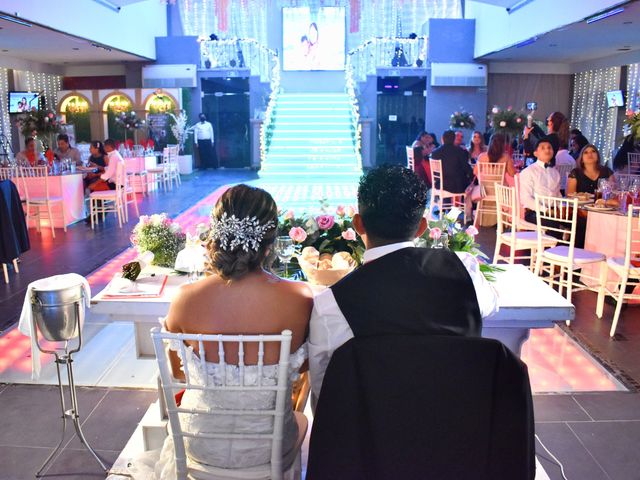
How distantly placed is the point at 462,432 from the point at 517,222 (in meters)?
4.26

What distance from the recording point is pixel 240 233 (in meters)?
1.79

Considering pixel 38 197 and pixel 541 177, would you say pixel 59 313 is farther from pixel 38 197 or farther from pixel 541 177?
pixel 38 197

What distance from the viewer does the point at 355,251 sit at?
2969 millimetres

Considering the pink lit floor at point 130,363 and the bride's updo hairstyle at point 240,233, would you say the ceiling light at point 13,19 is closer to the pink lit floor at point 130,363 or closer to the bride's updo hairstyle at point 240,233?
the pink lit floor at point 130,363

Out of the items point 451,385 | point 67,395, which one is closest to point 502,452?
point 451,385

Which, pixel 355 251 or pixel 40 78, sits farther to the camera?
pixel 40 78

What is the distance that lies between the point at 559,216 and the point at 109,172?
592 centimetres

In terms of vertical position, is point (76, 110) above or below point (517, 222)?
above

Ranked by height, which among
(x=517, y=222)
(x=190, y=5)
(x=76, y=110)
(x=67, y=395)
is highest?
(x=190, y=5)

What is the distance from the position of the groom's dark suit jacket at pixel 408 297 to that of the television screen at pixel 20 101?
1551 centimetres

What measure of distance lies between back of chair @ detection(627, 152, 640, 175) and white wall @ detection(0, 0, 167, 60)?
9.44 meters

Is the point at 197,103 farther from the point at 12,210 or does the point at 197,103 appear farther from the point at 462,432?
the point at 462,432

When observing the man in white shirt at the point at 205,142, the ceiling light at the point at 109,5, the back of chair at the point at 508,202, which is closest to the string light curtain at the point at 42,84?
the man in white shirt at the point at 205,142

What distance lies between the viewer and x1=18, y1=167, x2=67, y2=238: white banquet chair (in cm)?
775
